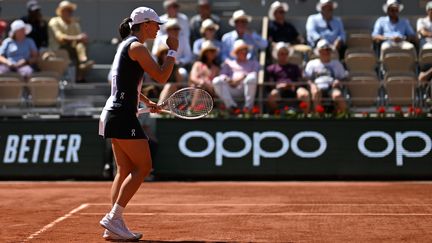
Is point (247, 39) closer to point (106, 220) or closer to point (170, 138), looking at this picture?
point (170, 138)

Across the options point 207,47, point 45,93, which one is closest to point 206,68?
point 207,47

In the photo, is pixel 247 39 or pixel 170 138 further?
pixel 247 39

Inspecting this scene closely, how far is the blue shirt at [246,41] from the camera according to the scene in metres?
17.4

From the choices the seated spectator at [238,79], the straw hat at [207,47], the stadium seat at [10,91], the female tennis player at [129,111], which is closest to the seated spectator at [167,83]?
the straw hat at [207,47]

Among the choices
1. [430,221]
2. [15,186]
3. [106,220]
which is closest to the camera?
[106,220]

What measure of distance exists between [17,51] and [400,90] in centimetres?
698

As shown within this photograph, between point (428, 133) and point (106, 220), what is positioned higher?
point (106, 220)

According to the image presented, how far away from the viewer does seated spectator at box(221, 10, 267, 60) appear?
1745cm

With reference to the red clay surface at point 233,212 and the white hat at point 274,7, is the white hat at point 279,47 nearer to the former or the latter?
the white hat at point 274,7

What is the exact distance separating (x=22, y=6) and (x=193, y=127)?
628 centimetres

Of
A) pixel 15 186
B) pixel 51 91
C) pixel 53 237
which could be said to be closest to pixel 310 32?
pixel 51 91

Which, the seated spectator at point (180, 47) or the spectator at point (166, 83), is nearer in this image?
the spectator at point (166, 83)

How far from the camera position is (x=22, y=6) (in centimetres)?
2027

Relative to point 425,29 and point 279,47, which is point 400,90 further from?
point 279,47
